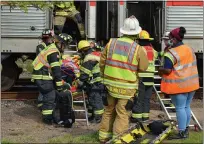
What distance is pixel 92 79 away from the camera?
825 cm

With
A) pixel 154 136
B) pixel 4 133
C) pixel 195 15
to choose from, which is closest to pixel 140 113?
pixel 154 136

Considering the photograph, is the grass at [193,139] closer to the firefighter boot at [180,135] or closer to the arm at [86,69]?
the firefighter boot at [180,135]

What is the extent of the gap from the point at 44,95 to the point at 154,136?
2114 mm

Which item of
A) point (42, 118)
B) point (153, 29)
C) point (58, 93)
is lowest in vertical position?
point (42, 118)

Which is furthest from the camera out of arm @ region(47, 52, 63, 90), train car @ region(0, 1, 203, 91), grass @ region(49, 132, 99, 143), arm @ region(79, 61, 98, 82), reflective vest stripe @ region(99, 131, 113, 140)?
train car @ region(0, 1, 203, 91)

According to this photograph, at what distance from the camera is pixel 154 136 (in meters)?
6.73

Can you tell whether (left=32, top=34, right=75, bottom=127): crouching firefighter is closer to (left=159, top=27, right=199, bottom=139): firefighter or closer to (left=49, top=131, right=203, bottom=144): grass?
(left=49, top=131, right=203, bottom=144): grass

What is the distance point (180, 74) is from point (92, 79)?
1.93 m

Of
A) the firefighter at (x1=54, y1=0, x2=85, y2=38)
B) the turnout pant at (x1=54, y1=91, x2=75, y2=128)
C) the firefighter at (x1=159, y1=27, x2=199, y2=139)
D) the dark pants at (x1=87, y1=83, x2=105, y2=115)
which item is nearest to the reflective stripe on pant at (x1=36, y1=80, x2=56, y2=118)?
the turnout pant at (x1=54, y1=91, x2=75, y2=128)

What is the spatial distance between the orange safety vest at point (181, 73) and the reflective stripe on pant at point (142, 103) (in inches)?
49.3

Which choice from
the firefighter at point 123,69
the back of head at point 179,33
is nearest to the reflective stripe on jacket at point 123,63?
the firefighter at point 123,69

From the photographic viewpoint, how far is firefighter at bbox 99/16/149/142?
20.3ft

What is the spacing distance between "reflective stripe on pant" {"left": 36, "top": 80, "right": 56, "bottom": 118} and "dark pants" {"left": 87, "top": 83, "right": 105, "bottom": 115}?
739 mm

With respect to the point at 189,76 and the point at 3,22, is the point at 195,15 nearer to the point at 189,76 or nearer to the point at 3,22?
the point at 189,76
